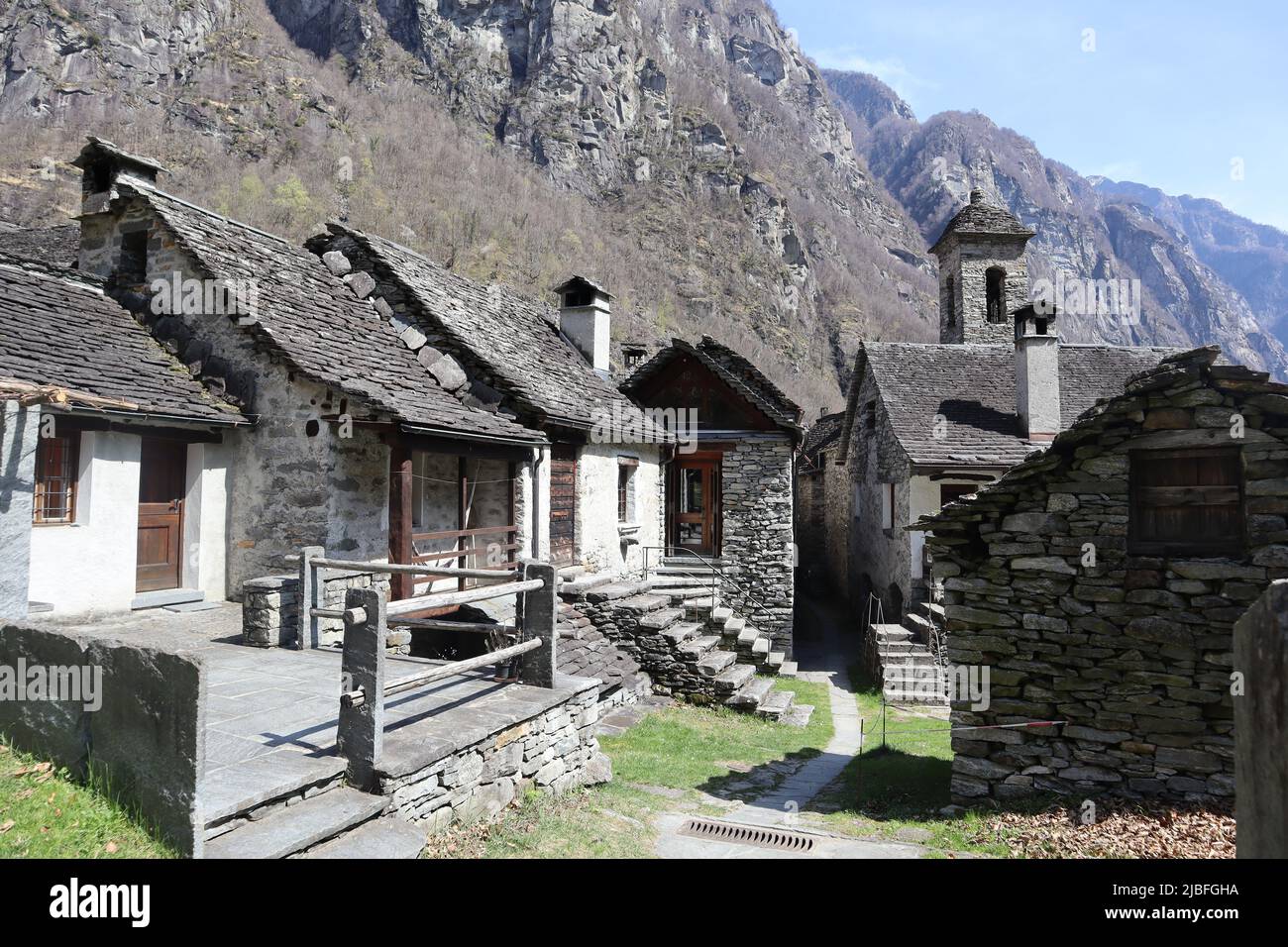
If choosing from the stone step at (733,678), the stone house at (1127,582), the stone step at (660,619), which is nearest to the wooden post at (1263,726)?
the stone house at (1127,582)

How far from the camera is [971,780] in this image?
7219mm

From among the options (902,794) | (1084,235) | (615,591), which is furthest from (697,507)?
(1084,235)

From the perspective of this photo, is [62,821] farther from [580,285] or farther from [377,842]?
[580,285]

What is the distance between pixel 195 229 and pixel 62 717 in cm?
909

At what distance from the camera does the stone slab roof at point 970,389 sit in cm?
1666

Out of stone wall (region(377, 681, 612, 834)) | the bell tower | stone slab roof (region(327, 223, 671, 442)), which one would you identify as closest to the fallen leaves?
stone wall (region(377, 681, 612, 834))

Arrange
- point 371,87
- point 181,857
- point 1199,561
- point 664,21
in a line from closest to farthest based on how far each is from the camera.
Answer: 1. point 181,857
2. point 1199,561
3. point 371,87
4. point 664,21

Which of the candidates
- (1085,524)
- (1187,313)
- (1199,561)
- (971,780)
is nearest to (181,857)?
(971,780)

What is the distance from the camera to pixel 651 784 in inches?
313

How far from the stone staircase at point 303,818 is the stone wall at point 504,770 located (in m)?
0.21

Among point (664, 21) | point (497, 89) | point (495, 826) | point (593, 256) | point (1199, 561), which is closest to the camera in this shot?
point (495, 826)

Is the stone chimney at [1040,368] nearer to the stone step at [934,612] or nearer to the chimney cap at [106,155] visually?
→ the stone step at [934,612]

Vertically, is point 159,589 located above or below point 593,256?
below

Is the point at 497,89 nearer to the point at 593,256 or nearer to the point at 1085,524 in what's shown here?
the point at 593,256
